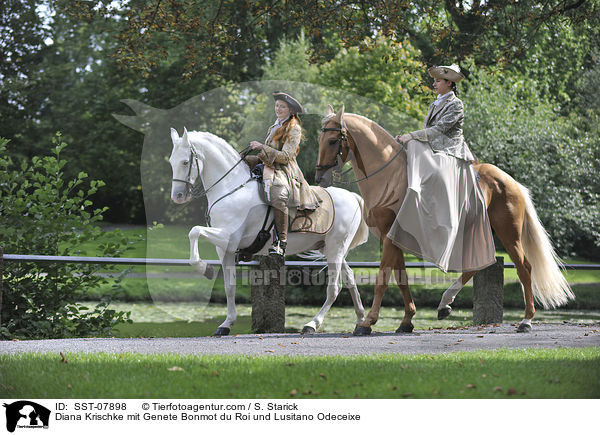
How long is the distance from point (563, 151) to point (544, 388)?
16.4m

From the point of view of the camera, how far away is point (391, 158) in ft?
26.6

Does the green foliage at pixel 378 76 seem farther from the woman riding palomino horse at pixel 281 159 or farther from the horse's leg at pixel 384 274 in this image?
the horse's leg at pixel 384 274

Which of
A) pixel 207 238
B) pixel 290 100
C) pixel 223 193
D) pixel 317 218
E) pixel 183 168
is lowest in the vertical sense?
pixel 207 238

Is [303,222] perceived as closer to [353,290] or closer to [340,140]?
[353,290]

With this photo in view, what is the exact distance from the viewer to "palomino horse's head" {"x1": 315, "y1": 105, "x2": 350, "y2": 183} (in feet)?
25.6

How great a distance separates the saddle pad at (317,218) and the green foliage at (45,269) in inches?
95.9

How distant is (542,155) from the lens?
66.5ft

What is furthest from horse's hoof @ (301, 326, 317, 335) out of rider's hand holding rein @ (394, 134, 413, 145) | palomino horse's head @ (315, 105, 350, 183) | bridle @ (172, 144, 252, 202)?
rider's hand holding rein @ (394, 134, 413, 145)

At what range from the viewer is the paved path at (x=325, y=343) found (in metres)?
7.09

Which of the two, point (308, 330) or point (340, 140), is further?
point (308, 330)

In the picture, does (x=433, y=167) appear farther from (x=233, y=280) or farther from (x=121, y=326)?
(x=121, y=326)

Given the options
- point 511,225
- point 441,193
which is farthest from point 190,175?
point 511,225

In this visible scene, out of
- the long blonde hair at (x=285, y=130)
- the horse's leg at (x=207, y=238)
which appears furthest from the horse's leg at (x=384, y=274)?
the horse's leg at (x=207, y=238)
